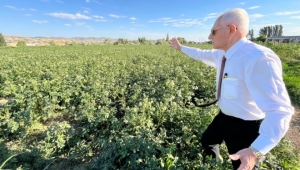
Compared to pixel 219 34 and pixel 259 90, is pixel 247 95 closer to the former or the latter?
pixel 259 90

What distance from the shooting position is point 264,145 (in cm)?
129

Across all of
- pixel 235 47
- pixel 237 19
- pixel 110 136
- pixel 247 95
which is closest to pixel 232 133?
pixel 247 95

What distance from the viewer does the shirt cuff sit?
128cm

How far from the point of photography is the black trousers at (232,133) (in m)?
1.84

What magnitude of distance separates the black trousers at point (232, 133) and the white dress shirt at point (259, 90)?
0.10 metres

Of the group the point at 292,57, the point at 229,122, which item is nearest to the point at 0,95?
the point at 229,122

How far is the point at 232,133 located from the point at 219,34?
105cm

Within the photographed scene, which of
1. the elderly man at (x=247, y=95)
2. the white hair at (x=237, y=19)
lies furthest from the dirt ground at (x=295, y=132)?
the white hair at (x=237, y=19)

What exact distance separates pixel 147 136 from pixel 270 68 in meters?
2.01

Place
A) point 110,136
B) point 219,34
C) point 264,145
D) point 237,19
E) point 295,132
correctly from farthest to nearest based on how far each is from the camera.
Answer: point 295,132, point 110,136, point 219,34, point 237,19, point 264,145

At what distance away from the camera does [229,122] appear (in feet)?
6.61

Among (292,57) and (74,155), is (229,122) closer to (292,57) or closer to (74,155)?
(74,155)

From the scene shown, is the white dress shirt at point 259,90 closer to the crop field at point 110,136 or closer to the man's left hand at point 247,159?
the man's left hand at point 247,159

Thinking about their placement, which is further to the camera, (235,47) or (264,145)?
(235,47)
